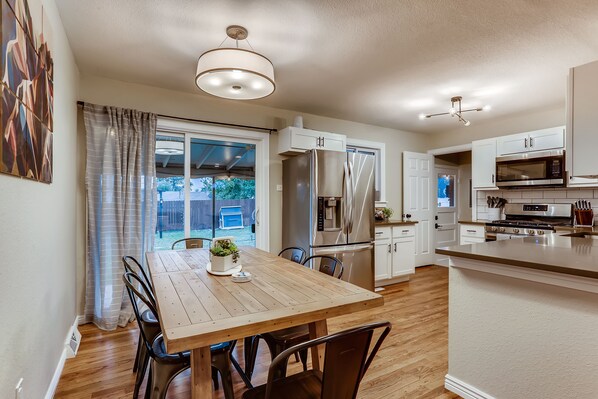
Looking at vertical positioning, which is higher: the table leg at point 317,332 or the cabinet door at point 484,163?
the cabinet door at point 484,163

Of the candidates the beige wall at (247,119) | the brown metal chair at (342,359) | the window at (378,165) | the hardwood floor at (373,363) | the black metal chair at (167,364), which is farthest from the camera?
the window at (378,165)

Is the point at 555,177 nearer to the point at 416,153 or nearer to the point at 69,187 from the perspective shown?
the point at 416,153

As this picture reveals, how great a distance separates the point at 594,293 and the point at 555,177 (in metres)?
3.16

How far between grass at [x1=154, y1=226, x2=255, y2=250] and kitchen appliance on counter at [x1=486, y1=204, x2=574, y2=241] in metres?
3.30

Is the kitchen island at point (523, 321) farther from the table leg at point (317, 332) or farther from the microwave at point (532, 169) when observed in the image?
the microwave at point (532, 169)

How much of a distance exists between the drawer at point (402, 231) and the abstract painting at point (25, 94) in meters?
3.96

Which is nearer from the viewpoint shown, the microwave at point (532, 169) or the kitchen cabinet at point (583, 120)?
the kitchen cabinet at point (583, 120)

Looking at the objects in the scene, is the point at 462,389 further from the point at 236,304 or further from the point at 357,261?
the point at 357,261

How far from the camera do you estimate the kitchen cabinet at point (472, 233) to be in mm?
4348

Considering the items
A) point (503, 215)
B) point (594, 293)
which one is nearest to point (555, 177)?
point (503, 215)

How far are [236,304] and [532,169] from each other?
4.41 meters

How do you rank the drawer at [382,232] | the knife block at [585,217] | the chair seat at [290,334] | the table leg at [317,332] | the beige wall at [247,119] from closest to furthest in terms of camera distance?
the table leg at [317,332], the chair seat at [290,334], the beige wall at [247,119], the knife block at [585,217], the drawer at [382,232]

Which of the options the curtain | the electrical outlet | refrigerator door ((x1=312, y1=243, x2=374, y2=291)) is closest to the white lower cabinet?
refrigerator door ((x1=312, y1=243, x2=374, y2=291))

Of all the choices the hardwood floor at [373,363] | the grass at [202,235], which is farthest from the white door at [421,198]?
the grass at [202,235]
